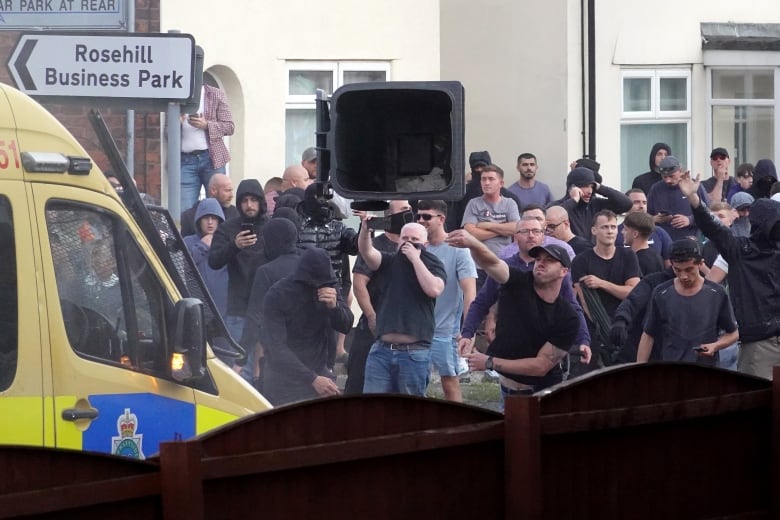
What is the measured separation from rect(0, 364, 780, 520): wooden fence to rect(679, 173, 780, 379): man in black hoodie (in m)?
5.38

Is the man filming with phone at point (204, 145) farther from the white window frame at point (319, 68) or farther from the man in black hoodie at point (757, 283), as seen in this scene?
the man in black hoodie at point (757, 283)

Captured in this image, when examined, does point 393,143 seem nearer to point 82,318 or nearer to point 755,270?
point 82,318

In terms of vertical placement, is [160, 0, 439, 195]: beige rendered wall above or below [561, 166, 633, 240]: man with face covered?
above

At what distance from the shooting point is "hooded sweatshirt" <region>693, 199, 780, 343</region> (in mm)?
10812

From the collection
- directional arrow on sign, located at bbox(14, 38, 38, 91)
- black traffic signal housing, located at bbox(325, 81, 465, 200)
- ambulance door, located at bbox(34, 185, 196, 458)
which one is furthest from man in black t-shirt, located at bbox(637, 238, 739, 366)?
ambulance door, located at bbox(34, 185, 196, 458)

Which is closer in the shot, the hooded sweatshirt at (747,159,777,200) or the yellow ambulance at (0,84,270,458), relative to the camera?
the yellow ambulance at (0,84,270,458)

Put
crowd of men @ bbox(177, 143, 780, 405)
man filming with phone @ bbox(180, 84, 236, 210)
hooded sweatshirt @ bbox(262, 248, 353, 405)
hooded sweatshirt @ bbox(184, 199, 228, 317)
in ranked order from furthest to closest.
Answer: man filming with phone @ bbox(180, 84, 236, 210) → hooded sweatshirt @ bbox(184, 199, 228, 317) → hooded sweatshirt @ bbox(262, 248, 353, 405) → crowd of men @ bbox(177, 143, 780, 405)

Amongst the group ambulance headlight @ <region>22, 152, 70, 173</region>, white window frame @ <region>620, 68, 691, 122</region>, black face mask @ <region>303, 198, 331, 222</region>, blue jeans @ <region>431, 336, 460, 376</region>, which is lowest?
blue jeans @ <region>431, 336, 460, 376</region>

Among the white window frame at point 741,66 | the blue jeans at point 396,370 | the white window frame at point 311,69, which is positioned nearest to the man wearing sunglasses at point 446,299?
the blue jeans at point 396,370

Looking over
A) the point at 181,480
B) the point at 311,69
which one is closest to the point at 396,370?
the point at 181,480

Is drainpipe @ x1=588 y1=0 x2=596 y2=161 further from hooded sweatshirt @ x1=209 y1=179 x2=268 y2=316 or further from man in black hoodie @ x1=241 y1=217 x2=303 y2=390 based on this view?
man in black hoodie @ x1=241 y1=217 x2=303 y2=390

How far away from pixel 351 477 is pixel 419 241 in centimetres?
613

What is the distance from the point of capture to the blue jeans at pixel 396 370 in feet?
33.4

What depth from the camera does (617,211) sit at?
1392 cm
